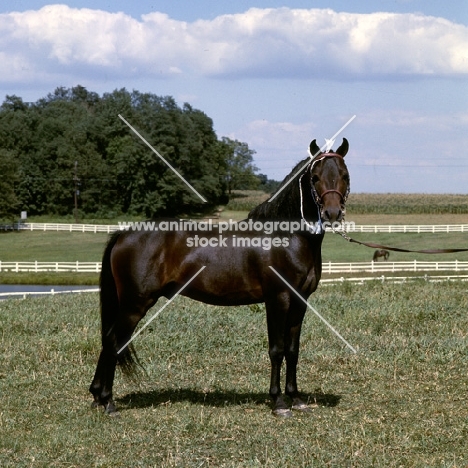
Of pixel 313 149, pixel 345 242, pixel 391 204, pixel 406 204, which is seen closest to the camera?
pixel 313 149

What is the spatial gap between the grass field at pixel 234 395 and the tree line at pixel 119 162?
123ft

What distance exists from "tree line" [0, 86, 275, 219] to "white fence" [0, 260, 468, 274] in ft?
34.4

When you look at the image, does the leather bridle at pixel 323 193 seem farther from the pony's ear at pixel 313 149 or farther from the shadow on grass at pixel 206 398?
the shadow on grass at pixel 206 398

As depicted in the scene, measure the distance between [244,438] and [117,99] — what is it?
91995mm

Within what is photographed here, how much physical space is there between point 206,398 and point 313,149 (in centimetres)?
333

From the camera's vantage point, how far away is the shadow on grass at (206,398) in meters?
8.27

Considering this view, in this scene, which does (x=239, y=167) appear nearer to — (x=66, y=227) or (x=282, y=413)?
(x=66, y=227)

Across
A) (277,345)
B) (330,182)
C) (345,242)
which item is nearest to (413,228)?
(345,242)

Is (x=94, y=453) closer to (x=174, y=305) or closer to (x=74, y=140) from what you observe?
(x=174, y=305)

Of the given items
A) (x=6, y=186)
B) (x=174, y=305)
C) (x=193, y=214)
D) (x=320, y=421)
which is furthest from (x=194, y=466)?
(x=6, y=186)

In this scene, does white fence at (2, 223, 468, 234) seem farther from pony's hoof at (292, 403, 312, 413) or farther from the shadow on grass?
pony's hoof at (292, 403, 312, 413)

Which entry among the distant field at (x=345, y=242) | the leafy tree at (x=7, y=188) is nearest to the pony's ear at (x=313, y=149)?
the distant field at (x=345, y=242)

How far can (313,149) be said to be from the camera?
7590 mm

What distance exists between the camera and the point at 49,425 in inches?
289
